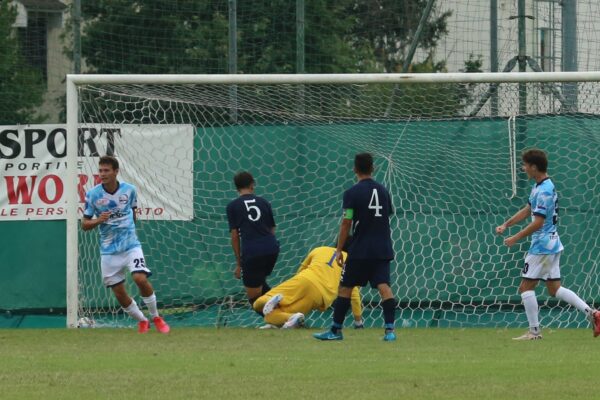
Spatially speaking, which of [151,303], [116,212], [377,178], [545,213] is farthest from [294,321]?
[545,213]

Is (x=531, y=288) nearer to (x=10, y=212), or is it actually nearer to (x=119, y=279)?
(x=119, y=279)

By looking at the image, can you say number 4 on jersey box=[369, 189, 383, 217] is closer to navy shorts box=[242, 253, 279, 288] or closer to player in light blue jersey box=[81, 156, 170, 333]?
navy shorts box=[242, 253, 279, 288]

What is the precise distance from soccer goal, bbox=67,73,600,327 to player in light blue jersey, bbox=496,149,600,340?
2933 millimetres

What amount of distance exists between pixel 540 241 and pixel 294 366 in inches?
154

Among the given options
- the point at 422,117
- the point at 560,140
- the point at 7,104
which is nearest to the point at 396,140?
the point at 422,117

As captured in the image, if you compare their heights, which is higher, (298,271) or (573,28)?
(573,28)

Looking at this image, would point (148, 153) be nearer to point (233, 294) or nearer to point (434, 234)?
point (233, 294)

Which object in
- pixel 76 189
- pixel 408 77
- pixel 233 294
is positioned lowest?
pixel 233 294

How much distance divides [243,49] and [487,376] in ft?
31.9

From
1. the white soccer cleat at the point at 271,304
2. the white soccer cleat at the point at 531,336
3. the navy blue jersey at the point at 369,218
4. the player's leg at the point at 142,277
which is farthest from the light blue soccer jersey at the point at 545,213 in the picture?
the player's leg at the point at 142,277

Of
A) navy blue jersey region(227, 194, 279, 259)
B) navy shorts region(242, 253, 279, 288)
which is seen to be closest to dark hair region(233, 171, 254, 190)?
navy blue jersey region(227, 194, 279, 259)

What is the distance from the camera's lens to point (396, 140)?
16.3m

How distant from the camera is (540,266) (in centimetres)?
1313

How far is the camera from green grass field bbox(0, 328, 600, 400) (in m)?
8.57
